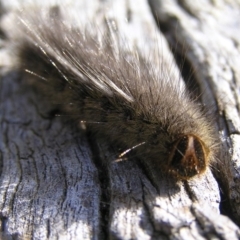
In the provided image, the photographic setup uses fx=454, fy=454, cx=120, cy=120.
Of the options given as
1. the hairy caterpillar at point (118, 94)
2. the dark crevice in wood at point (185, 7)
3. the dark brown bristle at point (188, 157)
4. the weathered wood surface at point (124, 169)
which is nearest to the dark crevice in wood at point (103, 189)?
the weathered wood surface at point (124, 169)

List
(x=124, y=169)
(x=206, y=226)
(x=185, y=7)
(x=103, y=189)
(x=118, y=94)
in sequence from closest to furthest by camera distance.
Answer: (x=206, y=226)
(x=103, y=189)
(x=124, y=169)
(x=118, y=94)
(x=185, y=7)

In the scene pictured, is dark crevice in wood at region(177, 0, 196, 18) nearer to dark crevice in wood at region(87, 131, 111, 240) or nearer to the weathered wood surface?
the weathered wood surface

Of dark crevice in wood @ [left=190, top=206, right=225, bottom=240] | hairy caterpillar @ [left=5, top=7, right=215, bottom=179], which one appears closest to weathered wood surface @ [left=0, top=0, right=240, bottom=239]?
dark crevice in wood @ [left=190, top=206, right=225, bottom=240]

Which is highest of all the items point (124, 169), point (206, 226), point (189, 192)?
point (124, 169)

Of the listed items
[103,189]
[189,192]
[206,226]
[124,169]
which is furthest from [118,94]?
[206,226]

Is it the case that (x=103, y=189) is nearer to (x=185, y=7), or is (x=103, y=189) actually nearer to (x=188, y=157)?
(x=188, y=157)

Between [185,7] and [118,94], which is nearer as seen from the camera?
[118,94]

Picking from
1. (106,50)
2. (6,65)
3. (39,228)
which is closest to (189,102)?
(106,50)
